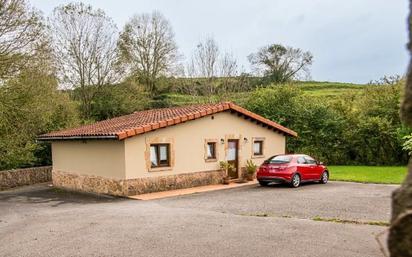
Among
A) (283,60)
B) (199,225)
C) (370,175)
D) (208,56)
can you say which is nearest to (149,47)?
(208,56)

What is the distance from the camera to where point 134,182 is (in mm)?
17391

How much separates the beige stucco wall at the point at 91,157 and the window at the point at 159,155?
151cm

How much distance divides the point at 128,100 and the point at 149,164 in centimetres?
1844

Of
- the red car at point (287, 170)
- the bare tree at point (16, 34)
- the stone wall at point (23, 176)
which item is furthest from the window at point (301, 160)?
the stone wall at point (23, 176)

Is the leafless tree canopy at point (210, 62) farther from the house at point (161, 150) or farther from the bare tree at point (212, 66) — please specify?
the house at point (161, 150)

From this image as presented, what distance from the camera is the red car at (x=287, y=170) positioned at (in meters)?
18.8

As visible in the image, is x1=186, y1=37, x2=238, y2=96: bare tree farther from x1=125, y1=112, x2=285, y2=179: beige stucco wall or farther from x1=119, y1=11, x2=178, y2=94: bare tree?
x1=125, y1=112, x2=285, y2=179: beige stucco wall

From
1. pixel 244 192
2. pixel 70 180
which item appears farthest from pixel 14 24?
pixel 244 192

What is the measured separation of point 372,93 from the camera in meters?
31.5

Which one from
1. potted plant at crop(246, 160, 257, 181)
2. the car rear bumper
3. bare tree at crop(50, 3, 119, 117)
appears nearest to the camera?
the car rear bumper

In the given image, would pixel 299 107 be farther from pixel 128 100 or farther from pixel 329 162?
pixel 128 100

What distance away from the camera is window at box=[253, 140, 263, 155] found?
75.2ft

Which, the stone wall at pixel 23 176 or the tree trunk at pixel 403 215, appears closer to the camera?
the tree trunk at pixel 403 215

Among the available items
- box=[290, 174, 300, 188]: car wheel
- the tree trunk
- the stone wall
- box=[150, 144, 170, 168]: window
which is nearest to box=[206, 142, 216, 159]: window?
box=[150, 144, 170, 168]: window
